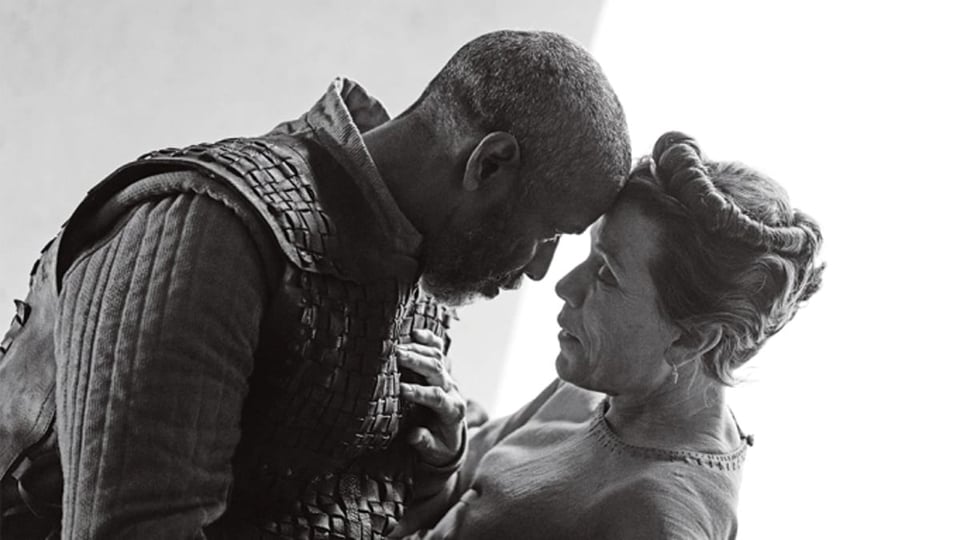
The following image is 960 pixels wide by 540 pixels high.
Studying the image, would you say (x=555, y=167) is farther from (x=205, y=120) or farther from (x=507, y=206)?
(x=205, y=120)

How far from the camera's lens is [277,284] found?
1521mm

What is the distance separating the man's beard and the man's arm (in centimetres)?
21

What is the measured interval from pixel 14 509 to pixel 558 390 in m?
0.70

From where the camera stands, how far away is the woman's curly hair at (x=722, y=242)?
168 cm

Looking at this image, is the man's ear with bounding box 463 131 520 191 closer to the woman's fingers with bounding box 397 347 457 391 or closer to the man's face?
the man's face

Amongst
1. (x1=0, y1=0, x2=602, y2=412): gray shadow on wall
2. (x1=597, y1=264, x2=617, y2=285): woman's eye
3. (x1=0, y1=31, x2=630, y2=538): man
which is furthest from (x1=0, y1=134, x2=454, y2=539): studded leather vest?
(x1=0, y1=0, x2=602, y2=412): gray shadow on wall

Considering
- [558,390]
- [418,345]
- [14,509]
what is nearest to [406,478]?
[418,345]

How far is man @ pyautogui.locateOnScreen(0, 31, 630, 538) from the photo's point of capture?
1456 millimetres

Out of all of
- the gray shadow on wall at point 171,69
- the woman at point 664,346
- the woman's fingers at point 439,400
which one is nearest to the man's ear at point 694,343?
the woman at point 664,346

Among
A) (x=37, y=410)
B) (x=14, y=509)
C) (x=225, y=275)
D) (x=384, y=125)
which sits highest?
(x=384, y=125)

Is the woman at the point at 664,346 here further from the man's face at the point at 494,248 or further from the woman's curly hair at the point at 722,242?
the man's face at the point at 494,248

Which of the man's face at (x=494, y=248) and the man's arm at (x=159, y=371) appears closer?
the man's arm at (x=159, y=371)

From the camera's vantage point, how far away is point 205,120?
10.2 feet

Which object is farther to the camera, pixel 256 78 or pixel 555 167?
pixel 256 78
